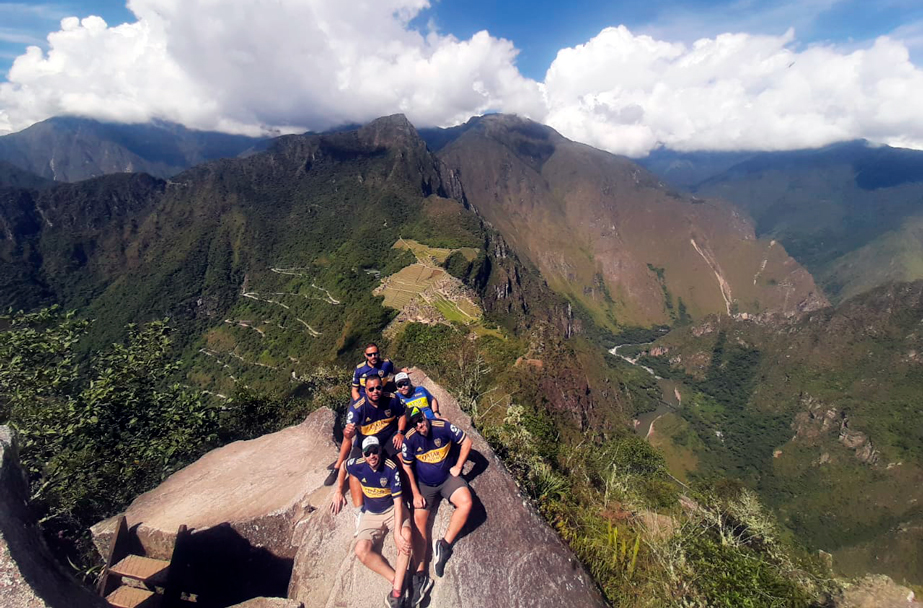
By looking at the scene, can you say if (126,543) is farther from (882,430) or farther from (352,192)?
(352,192)

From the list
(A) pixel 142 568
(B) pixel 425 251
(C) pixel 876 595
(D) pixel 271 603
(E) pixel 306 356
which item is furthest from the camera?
(B) pixel 425 251

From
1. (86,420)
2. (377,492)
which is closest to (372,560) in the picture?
(377,492)

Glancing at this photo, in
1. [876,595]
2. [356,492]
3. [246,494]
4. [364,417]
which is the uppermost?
[364,417]

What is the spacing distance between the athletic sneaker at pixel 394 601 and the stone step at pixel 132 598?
497 cm

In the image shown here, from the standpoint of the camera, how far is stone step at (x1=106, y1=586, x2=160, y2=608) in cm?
803

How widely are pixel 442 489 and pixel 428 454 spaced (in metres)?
0.78

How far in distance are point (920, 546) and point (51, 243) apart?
266m

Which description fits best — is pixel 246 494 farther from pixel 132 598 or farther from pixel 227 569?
pixel 132 598

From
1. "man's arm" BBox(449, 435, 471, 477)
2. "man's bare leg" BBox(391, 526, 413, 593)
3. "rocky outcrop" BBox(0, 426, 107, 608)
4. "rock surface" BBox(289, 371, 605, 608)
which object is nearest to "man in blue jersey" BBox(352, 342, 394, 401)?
"rock surface" BBox(289, 371, 605, 608)

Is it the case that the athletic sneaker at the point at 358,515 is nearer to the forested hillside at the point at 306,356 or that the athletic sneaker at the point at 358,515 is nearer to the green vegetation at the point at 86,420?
the forested hillside at the point at 306,356

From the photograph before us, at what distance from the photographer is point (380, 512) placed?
8375mm

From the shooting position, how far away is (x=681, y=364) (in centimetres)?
18562

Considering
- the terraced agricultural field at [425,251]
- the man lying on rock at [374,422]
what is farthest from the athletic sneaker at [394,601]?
the terraced agricultural field at [425,251]

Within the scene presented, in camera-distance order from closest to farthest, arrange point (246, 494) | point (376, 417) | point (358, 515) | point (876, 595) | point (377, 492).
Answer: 1. point (377, 492)
2. point (358, 515)
3. point (376, 417)
4. point (246, 494)
5. point (876, 595)
